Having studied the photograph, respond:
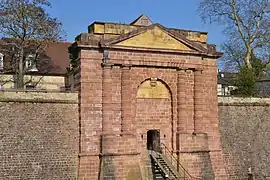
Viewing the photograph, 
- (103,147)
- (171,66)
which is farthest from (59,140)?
(171,66)

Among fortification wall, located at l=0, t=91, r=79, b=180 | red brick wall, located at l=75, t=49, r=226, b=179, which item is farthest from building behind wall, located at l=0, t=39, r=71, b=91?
red brick wall, located at l=75, t=49, r=226, b=179

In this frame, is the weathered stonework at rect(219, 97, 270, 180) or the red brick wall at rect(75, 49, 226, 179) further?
the weathered stonework at rect(219, 97, 270, 180)

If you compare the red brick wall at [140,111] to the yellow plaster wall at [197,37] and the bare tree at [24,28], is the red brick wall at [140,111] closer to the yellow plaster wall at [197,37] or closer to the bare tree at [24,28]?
the yellow plaster wall at [197,37]

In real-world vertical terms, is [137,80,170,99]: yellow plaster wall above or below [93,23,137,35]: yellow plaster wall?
below

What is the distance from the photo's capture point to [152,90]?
74.7ft

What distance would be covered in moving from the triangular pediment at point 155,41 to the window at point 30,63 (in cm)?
1546

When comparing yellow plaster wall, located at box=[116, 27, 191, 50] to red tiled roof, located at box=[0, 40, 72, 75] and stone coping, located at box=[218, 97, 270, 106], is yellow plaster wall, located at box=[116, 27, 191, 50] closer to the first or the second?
stone coping, located at box=[218, 97, 270, 106]

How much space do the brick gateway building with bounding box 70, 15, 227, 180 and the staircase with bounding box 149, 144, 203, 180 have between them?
0.29 feet

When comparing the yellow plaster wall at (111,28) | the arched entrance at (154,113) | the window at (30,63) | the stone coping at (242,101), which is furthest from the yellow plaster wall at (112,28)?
the window at (30,63)

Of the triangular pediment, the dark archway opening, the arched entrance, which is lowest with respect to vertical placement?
the dark archway opening

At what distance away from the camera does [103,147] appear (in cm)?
2084

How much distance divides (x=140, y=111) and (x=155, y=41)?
3.80 meters

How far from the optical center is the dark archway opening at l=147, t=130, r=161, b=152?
22.8 m

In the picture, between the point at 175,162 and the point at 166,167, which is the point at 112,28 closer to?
the point at 166,167
